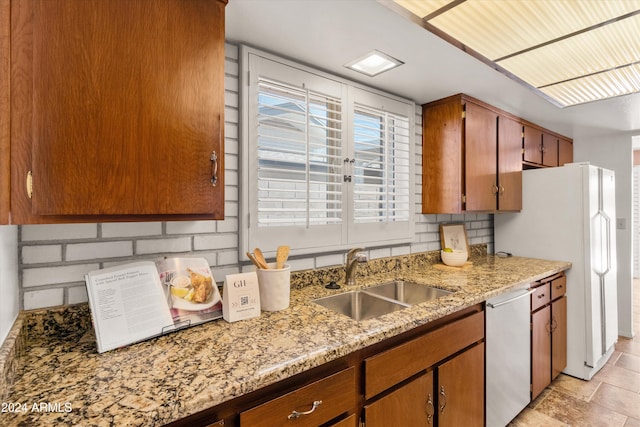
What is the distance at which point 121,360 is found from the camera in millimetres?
928

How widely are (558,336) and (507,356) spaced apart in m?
0.94

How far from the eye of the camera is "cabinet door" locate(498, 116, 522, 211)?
264 cm

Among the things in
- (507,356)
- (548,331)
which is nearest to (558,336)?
(548,331)

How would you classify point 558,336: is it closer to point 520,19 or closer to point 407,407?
point 407,407

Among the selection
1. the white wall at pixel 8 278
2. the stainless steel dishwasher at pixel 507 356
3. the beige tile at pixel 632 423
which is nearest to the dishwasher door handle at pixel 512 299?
the stainless steel dishwasher at pixel 507 356

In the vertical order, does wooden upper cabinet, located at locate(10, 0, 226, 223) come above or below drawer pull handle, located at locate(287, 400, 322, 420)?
above

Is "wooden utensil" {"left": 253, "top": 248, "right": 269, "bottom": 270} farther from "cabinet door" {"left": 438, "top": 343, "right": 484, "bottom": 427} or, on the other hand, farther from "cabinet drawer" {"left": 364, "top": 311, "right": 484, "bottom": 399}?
"cabinet door" {"left": 438, "top": 343, "right": 484, "bottom": 427}

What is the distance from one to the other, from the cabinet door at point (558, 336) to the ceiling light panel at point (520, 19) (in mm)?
1961

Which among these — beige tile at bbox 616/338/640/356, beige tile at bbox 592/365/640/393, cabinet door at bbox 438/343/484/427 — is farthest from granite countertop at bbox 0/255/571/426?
beige tile at bbox 616/338/640/356

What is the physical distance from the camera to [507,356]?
188 centimetres

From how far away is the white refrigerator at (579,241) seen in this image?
8.01ft

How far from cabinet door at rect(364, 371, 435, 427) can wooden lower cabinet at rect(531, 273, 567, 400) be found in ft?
3.98

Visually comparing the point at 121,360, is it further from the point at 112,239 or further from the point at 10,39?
the point at 10,39

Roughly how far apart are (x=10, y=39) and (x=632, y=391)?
3.88 m
